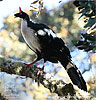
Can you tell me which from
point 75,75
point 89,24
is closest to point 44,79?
point 75,75

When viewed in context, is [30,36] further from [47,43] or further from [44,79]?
[44,79]

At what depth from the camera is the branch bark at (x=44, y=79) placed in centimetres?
283

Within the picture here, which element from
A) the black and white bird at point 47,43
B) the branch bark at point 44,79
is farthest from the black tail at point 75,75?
the branch bark at point 44,79

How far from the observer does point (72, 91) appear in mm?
2824

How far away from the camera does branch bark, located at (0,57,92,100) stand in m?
2.83

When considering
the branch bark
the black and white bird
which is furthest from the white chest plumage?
the branch bark

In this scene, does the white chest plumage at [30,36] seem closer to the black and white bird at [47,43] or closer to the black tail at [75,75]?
the black and white bird at [47,43]

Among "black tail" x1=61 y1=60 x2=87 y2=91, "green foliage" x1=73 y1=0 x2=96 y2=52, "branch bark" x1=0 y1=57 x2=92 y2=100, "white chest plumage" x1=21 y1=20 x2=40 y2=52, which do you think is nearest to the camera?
"branch bark" x1=0 y1=57 x2=92 y2=100

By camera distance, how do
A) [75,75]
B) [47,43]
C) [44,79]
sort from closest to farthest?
[44,79], [75,75], [47,43]

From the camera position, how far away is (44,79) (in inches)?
119

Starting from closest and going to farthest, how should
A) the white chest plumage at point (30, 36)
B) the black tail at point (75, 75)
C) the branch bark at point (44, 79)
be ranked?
the branch bark at point (44, 79), the black tail at point (75, 75), the white chest plumage at point (30, 36)

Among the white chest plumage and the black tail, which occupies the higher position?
the white chest plumage

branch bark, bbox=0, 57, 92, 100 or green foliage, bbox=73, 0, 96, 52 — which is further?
green foliage, bbox=73, 0, 96, 52

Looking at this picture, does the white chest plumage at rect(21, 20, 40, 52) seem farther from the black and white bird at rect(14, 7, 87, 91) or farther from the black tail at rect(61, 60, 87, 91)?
the black tail at rect(61, 60, 87, 91)
